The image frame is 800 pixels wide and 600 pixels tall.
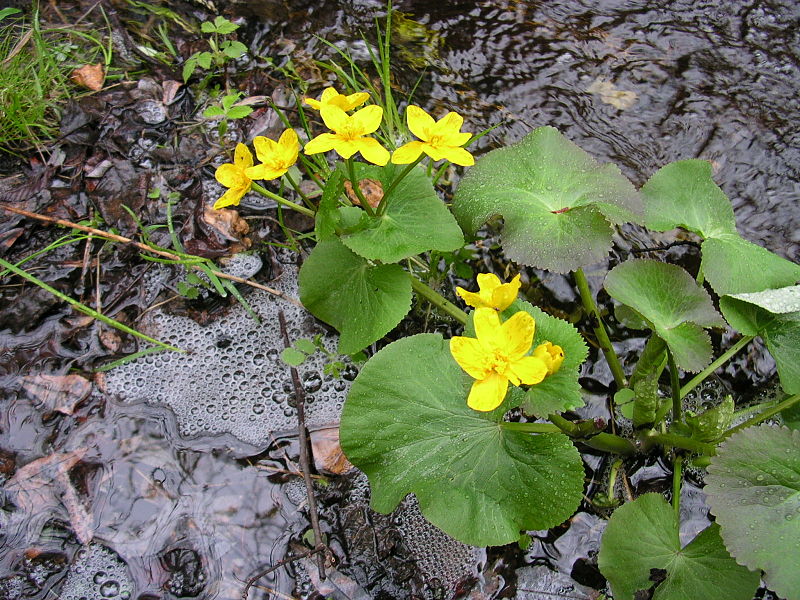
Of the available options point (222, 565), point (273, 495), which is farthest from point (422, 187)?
point (222, 565)

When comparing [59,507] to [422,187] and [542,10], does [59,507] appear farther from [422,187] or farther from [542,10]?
[542,10]

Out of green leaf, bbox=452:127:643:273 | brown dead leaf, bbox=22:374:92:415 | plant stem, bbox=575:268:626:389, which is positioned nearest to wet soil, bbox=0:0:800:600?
brown dead leaf, bbox=22:374:92:415

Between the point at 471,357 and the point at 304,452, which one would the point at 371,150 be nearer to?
the point at 471,357

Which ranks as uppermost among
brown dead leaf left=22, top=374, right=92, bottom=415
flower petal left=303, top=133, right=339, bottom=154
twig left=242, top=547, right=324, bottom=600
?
flower petal left=303, top=133, right=339, bottom=154

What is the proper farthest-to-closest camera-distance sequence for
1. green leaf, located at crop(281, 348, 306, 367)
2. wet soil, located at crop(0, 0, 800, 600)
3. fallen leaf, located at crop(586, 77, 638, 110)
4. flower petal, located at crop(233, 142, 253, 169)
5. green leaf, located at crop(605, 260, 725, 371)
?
fallen leaf, located at crop(586, 77, 638, 110) → green leaf, located at crop(281, 348, 306, 367) → wet soil, located at crop(0, 0, 800, 600) → green leaf, located at crop(605, 260, 725, 371) → flower petal, located at crop(233, 142, 253, 169)

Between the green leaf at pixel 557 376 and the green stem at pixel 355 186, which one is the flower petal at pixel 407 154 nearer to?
the green stem at pixel 355 186

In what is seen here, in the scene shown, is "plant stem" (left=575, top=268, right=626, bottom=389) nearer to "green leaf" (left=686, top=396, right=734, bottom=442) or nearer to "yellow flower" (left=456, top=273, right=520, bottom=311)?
"green leaf" (left=686, top=396, right=734, bottom=442)

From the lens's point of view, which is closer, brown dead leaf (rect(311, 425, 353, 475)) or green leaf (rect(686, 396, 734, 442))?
green leaf (rect(686, 396, 734, 442))

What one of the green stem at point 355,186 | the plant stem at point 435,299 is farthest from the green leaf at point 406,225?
the plant stem at point 435,299

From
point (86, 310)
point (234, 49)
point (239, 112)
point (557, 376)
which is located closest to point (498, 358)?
point (557, 376)
